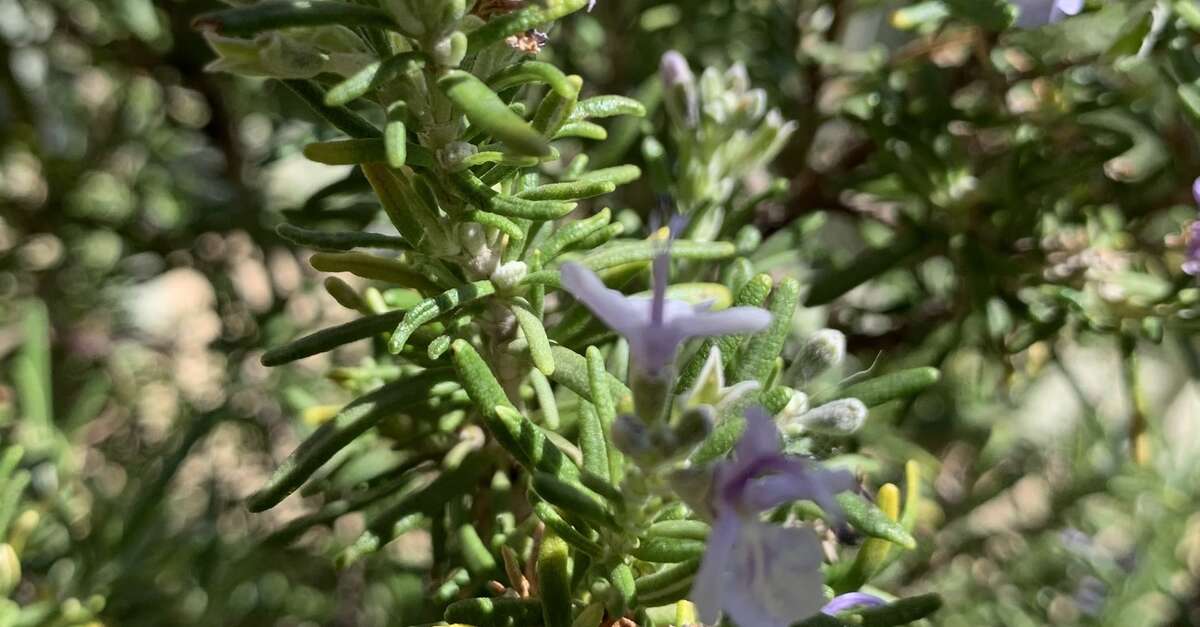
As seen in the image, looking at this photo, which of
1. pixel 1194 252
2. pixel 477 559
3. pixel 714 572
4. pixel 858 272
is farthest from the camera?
pixel 858 272

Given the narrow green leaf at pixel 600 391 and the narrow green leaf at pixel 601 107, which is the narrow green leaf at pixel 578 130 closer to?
the narrow green leaf at pixel 601 107

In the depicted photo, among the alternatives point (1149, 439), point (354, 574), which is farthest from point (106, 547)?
point (1149, 439)

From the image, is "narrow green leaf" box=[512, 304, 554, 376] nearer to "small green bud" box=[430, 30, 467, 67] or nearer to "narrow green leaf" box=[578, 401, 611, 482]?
"narrow green leaf" box=[578, 401, 611, 482]

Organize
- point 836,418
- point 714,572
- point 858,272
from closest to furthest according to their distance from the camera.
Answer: point 714,572 < point 836,418 < point 858,272

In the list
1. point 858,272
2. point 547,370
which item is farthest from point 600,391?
point 858,272

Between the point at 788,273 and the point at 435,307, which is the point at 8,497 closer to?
the point at 435,307

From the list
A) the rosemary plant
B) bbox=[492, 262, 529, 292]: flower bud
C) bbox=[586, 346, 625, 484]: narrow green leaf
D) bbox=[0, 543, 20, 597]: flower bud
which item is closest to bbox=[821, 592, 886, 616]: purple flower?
the rosemary plant

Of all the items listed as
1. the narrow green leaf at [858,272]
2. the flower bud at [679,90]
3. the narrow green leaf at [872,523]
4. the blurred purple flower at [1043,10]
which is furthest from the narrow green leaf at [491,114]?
the narrow green leaf at [858,272]
